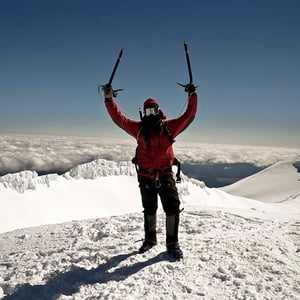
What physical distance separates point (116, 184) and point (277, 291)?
58971 mm

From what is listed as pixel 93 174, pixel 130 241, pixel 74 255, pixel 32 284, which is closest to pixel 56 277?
pixel 32 284

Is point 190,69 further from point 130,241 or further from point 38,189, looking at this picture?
point 38,189

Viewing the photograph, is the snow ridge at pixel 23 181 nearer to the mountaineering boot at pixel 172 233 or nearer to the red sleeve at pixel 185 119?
the mountaineering boot at pixel 172 233

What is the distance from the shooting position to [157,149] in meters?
6.49

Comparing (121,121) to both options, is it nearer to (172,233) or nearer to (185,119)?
(185,119)

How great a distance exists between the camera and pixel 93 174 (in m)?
62.6

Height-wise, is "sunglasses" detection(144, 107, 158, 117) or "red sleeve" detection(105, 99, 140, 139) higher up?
"sunglasses" detection(144, 107, 158, 117)

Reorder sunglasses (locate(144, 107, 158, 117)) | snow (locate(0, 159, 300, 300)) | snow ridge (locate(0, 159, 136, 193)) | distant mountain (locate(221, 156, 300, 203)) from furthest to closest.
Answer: distant mountain (locate(221, 156, 300, 203)) → snow ridge (locate(0, 159, 136, 193)) → sunglasses (locate(144, 107, 158, 117)) → snow (locate(0, 159, 300, 300))

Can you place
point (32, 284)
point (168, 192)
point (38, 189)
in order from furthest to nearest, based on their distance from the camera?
1. point (38, 189)
2. point (168, 192)
3. point (32, 284)

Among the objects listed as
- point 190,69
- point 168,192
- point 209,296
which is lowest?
point 209,296

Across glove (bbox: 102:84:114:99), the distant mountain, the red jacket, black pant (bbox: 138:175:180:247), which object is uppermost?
glove (bbox: 102:84:114:99)

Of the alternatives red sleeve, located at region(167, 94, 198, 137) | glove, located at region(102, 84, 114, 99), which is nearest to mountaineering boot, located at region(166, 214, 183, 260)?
red sleeve, located at region(167, 94, 198, 137)

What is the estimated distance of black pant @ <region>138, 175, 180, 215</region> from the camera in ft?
21.5

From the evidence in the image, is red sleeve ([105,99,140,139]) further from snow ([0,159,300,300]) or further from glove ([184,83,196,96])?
snow ([0,159,300,300])
